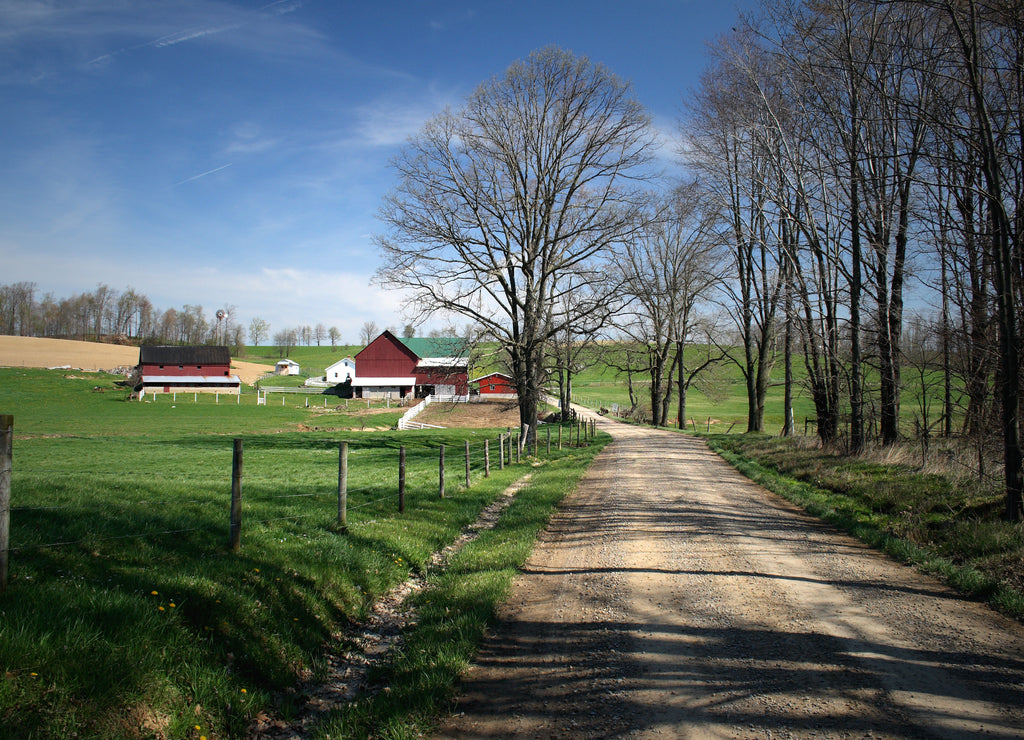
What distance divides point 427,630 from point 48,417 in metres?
52.5

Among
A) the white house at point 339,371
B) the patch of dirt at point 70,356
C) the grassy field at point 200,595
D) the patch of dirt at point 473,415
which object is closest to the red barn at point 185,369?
the patch of dirt at point 70,356

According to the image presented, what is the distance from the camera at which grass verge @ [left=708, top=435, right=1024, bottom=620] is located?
6.69m

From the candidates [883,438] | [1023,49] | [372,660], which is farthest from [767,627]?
[883,438]

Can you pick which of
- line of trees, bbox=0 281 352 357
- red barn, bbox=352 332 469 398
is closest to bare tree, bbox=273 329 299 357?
line of trees, bbox=0 281 352 357

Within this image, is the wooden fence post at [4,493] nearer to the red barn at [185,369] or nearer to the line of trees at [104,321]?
the red barn at [185,369]

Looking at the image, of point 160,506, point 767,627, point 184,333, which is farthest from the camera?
point 184,333

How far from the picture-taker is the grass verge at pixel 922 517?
6.69m

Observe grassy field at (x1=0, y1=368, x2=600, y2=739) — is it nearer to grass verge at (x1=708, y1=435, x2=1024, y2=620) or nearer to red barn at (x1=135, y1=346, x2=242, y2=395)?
grass verge at (x1=708, y1=435, x2=1024, y2=620)

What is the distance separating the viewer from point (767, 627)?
17.6 feet

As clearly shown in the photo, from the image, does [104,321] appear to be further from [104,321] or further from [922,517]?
[922,517]

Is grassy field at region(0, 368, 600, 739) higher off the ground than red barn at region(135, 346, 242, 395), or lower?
lower

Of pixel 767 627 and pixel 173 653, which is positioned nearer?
pixel 173 653

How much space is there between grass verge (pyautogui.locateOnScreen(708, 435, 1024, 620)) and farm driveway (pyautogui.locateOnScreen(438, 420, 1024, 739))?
0.41m

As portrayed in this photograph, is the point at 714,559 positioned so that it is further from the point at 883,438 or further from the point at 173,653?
the point at 883,438
